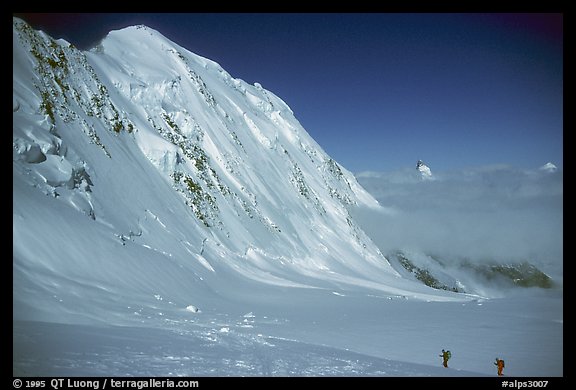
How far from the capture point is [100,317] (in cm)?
1147

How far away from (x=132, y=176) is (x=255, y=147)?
31261 millimetres

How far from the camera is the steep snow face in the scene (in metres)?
14.6

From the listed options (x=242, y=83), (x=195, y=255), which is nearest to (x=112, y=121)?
(x=195, y=255)

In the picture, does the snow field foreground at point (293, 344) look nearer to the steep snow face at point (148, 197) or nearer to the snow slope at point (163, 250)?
the snow slope at point (163, 250)

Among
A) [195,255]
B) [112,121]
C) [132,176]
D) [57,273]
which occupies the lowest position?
[57,273]

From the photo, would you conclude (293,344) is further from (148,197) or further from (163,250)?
(148,197)

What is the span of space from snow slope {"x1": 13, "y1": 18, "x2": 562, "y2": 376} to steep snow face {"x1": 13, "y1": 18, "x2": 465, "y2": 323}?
0.12 m

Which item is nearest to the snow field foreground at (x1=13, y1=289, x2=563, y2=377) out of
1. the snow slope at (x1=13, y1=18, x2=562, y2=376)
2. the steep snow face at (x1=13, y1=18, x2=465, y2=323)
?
the snow slope at (x1=13, y1=18, x2=562, y2=376)

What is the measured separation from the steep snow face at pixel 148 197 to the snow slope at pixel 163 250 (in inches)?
4.7

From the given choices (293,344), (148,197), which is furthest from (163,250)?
(293,344)

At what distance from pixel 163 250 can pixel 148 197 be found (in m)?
5.82

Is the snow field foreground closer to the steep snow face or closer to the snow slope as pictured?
the snow slope

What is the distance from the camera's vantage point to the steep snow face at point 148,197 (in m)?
14.6
